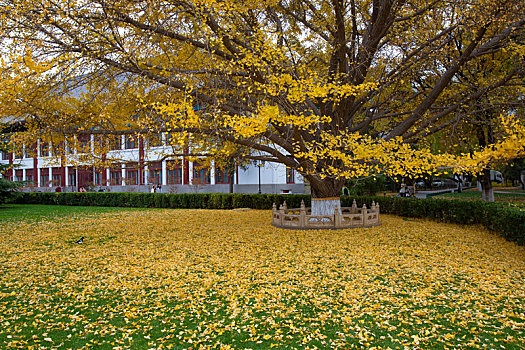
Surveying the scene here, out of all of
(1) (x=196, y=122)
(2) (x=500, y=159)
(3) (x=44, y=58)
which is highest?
(3) (x=44, y=58)

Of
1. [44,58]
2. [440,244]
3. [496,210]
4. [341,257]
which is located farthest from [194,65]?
[496,210]

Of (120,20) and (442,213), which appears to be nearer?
(120,20)

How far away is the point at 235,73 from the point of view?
984cm

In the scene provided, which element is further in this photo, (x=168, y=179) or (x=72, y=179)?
(x=72, y=179)

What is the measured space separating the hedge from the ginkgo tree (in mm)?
2291

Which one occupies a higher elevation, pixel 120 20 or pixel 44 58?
pixel 120 20

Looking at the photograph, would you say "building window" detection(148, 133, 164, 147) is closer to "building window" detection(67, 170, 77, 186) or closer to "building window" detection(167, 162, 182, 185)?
"building window" detection(167, 162, 182, 185)

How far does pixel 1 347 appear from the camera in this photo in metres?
3.92

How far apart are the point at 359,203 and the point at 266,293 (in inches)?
531

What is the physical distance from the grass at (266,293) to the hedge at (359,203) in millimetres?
696

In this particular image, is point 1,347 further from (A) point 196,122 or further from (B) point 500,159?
(B) point 500,159

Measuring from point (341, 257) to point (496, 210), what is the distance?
228 inches

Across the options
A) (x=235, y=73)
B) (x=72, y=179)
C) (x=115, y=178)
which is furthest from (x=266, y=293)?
(x=72, y=179)

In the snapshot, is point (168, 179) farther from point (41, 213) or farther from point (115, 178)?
point (41, 213)
